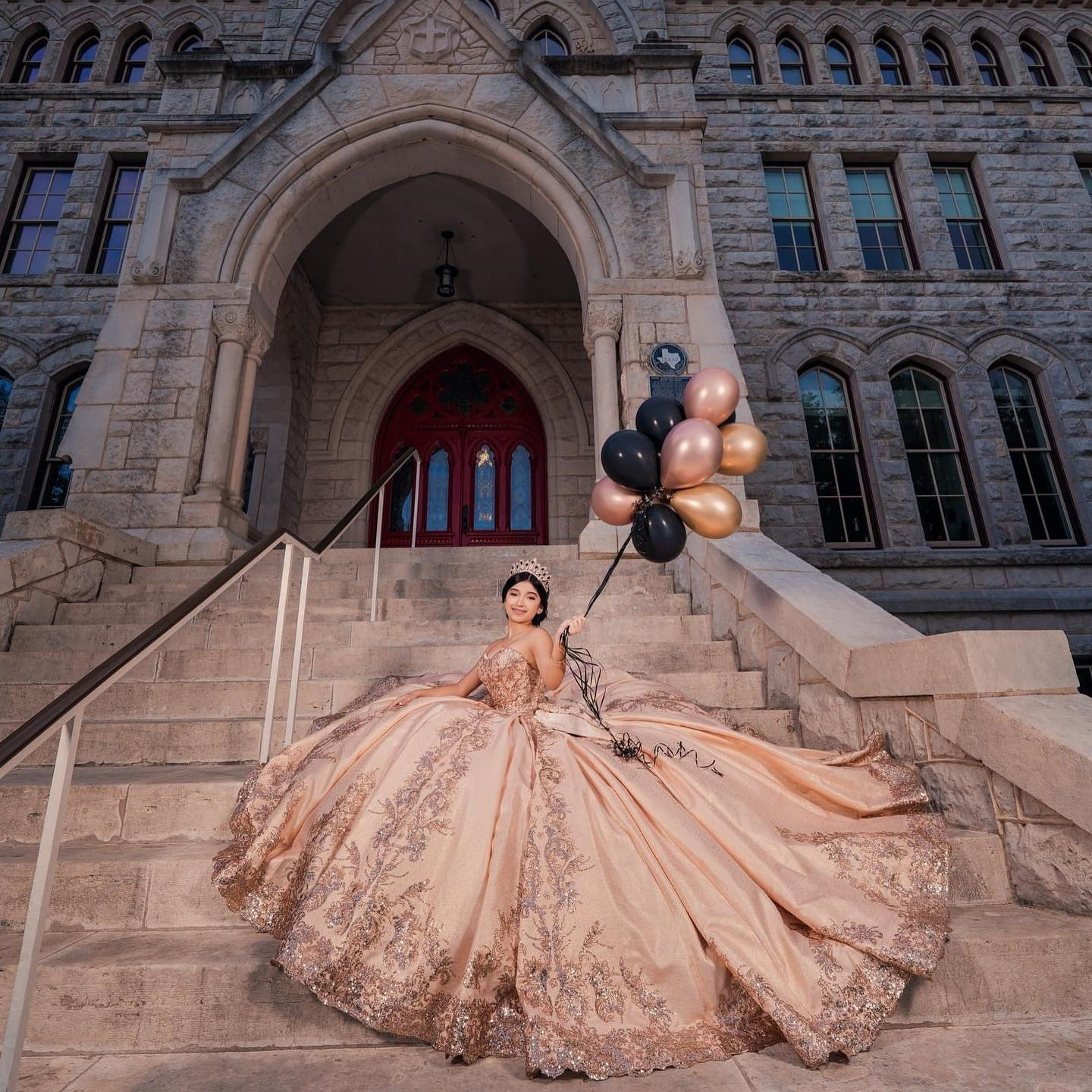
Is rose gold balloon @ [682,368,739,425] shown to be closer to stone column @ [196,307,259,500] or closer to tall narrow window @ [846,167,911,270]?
stone column @ [196,307,259,500]

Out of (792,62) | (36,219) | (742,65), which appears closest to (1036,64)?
(792,62)

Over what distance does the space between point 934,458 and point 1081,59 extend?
7.97m

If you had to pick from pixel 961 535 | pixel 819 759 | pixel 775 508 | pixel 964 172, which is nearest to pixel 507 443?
pixel 775 508

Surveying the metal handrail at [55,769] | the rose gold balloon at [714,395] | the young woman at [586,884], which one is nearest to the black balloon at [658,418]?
the rose gold balloon at [714,395]

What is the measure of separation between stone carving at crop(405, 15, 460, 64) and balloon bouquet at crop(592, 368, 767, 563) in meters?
6.11

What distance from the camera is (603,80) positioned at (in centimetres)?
703

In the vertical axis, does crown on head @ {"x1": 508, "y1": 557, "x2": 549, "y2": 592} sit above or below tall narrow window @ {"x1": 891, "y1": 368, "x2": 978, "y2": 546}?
below

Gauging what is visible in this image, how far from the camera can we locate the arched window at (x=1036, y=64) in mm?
10047

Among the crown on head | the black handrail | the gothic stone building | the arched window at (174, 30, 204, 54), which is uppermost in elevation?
the arched window at (174, 30, 204, 54)

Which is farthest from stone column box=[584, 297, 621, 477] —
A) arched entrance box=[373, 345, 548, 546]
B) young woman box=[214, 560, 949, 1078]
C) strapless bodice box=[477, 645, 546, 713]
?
young woman box=[214, 560, 949, 1078]

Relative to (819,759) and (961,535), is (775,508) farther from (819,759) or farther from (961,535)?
(819,759)

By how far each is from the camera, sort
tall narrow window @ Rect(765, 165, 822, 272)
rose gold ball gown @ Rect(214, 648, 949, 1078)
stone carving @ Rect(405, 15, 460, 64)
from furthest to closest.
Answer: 1. tall narrow window @ Rect(765, 165, 822, 272)
2. stone carving @ Rect(405, 15, 460, 64)
3. rose gold ball gown @ Rect(214, 648, 949, 1078)

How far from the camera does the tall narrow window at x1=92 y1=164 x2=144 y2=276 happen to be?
30.5ft

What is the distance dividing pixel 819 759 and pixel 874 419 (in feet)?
24.2
